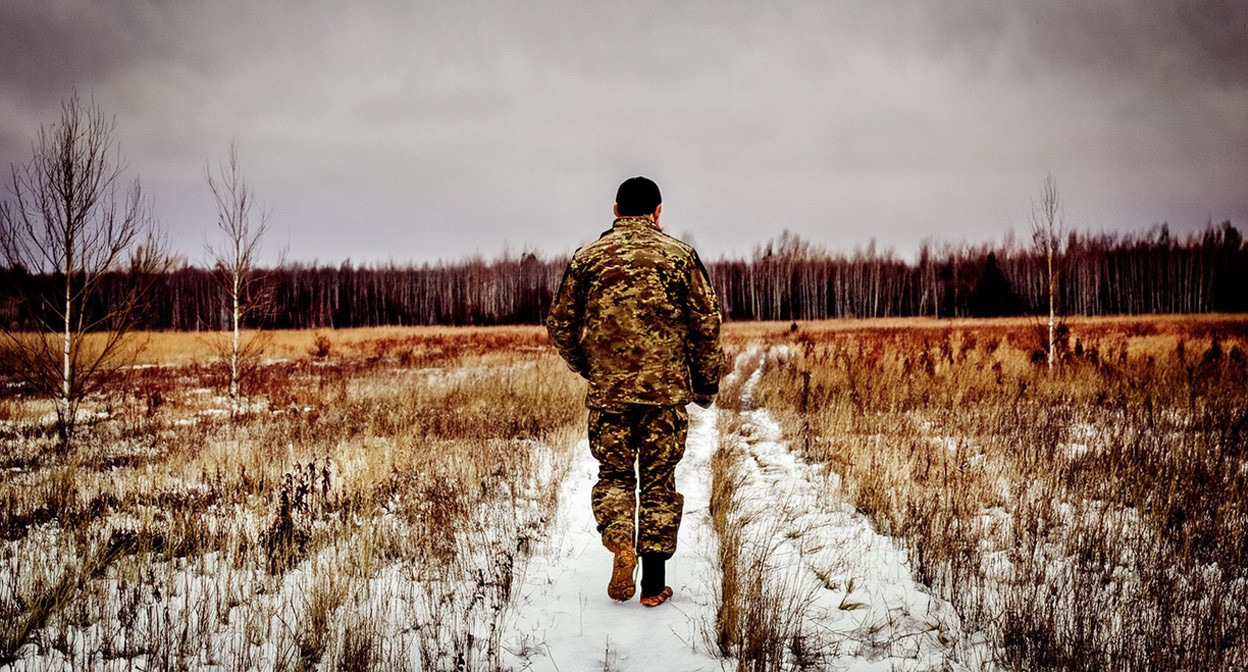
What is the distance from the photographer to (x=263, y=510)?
180 inches

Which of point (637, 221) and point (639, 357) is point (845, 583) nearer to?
point (639, 357)

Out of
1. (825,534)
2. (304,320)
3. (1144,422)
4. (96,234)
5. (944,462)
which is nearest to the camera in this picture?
(825,534)

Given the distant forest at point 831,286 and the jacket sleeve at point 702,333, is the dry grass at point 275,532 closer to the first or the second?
the jacket sleeve at point 702,333

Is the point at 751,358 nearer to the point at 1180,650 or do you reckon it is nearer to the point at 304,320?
the point at 1180,650

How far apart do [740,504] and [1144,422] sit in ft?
18.4

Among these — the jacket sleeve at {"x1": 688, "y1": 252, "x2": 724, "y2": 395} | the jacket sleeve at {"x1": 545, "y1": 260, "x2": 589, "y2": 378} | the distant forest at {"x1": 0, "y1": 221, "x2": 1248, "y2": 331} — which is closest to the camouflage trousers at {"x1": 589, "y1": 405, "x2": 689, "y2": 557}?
the jacket sleeve at {"x1": 688, "y1": 252, "x2": 724, "y2": 395}

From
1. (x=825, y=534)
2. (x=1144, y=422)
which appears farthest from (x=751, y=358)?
(x=825, y=534)

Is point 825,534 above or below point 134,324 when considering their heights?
below

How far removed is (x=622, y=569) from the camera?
121 inches

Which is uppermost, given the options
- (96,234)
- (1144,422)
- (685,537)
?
(96,234)

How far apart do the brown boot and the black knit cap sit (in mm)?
1766

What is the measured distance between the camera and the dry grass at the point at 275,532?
8.79ft

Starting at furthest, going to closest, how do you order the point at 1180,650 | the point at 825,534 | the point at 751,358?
the point at 751,358, the point at 825,534, the point at 1180,650

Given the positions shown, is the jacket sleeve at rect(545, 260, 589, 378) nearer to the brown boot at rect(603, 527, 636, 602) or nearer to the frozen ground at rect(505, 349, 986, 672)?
the brown boot at rect(603, 527, 636, 602)
